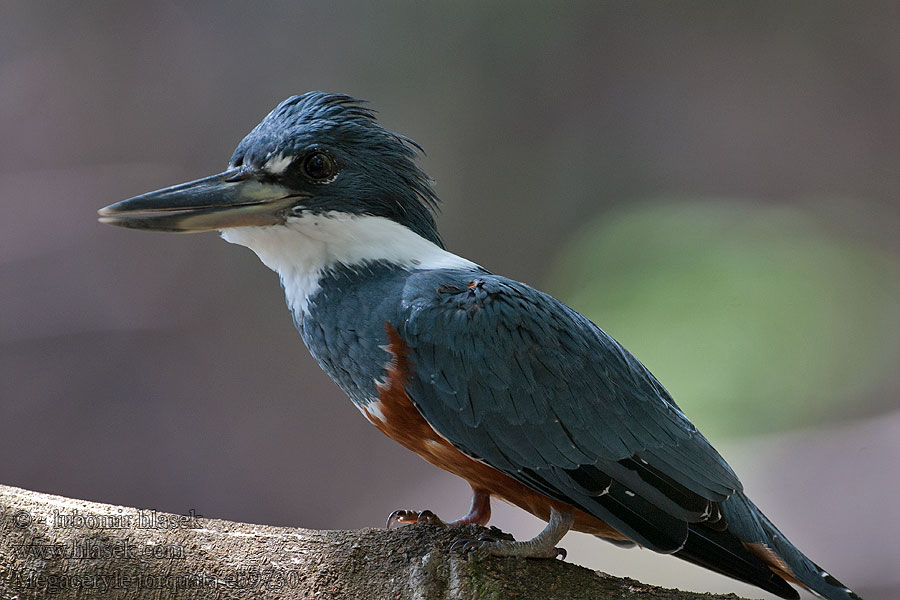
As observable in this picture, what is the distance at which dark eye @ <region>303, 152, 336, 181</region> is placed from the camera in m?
2.01

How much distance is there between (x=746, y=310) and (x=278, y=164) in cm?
310

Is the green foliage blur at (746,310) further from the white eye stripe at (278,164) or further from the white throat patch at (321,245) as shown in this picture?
the white eye stripe at (278,164)

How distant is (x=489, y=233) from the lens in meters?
5.93

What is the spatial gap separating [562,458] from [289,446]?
4007mm

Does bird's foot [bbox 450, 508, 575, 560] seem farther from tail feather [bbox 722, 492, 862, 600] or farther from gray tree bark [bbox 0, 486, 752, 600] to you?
tail feather [bbox 722, 492, 862, 600]

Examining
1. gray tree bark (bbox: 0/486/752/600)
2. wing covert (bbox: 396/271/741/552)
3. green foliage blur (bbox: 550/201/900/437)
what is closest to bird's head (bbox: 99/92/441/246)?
wing covert (bbox: 396/271/741/552)

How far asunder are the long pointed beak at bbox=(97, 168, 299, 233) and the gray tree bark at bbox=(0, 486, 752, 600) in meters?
0.65

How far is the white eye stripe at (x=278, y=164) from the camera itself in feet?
6.54

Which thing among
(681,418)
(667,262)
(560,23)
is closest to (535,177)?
(560,23)

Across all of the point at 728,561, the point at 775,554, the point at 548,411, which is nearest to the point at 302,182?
the point at 548,411

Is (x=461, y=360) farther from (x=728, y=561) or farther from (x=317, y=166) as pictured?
(x=728, y=561)

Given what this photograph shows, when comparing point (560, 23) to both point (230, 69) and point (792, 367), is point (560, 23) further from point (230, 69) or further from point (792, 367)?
point (792, 367)

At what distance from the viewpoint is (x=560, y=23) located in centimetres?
601

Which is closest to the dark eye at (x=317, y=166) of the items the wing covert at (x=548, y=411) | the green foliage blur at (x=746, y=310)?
the wing covert at (x=548, y=411)
